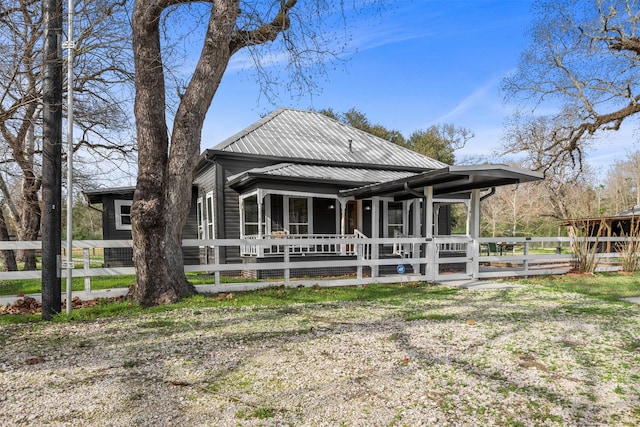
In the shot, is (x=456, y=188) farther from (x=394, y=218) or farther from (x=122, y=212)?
(x=122, y=212)

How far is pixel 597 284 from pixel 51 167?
1219cm

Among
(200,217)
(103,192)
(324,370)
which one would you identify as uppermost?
(103,192)

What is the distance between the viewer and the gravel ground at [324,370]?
9.09 feet

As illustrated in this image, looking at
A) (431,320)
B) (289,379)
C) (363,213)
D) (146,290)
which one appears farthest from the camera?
(363,213)

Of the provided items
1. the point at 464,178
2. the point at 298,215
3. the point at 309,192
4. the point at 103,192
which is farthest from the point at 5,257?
the point at 464,178

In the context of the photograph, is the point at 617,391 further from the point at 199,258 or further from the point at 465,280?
the point at 199,258

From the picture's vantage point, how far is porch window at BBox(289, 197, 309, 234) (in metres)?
13.1

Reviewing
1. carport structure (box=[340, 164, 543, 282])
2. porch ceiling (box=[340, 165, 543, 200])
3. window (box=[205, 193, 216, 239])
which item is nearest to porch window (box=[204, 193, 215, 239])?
window (box=[205, 193, 216, 239])

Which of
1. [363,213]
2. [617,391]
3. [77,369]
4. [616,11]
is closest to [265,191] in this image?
[363,213]

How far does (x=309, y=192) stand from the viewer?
39.7ft

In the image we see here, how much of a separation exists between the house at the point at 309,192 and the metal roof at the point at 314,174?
33 millimetres

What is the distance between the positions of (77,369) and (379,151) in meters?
14.4

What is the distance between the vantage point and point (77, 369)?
3662mm

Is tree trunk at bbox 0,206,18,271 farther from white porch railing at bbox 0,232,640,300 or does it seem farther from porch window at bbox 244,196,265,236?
porch window at bbox 244,196,265,236
